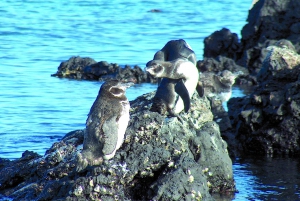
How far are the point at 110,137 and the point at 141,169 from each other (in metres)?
0.44

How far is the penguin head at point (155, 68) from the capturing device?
9.24 meters

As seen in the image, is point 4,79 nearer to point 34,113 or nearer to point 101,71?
point 101,71

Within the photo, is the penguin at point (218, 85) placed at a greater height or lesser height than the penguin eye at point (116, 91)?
lesser

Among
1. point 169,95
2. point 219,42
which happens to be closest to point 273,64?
point 169,95

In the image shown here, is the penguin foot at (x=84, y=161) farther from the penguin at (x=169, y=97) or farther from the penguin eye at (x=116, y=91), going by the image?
the penguin at (x=169, y=97)

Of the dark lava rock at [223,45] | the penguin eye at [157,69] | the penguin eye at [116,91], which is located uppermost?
the dark lava rock at [223,45]

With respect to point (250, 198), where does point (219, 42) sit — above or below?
above

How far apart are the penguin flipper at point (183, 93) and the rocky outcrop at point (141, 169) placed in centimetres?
15

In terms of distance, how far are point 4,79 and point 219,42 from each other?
620 cm

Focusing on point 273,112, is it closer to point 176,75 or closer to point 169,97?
point 176,75

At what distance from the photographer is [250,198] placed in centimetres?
852

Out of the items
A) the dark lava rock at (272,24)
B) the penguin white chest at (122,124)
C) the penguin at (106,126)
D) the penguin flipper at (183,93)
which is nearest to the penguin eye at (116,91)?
the penguin at (106,126)

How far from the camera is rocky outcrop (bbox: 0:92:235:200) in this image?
6.92 metres

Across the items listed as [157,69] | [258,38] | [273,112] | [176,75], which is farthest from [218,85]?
[258,38]
